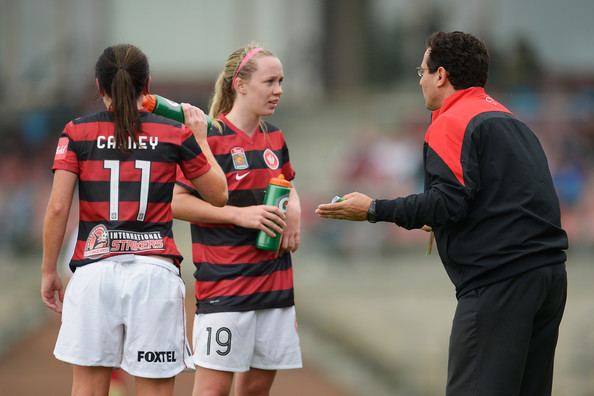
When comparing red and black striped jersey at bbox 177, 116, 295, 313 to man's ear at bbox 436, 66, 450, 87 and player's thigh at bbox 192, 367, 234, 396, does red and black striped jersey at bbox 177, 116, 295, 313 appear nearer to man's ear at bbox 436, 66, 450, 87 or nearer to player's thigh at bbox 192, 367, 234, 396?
player's thigh at bbox 192, 367, 234, 396

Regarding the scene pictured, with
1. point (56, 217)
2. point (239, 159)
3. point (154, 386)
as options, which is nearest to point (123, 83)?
point (56, 217)

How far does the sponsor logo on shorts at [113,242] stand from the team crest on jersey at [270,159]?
96 cm

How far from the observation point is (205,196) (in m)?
5.66

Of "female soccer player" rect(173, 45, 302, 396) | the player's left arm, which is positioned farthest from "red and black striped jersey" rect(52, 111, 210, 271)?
the player's left arm

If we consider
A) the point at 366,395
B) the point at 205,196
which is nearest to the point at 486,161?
the point at 205,196

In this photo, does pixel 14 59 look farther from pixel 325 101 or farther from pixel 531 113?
pixel 531 113

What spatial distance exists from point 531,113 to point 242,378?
15.0 m

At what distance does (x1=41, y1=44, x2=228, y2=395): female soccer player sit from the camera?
541 cm

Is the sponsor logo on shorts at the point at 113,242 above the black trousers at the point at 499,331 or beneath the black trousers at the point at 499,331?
above

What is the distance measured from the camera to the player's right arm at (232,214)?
5934 mm

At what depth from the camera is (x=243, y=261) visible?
20.0ft

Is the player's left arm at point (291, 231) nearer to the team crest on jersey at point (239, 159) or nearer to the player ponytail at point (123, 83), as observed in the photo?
the team crest on jersey at point (239, 159)

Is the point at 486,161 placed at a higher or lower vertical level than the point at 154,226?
higher

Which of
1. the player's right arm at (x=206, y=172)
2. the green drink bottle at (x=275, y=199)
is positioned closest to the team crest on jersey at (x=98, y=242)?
the player's right arm at (x=206, y=172)
